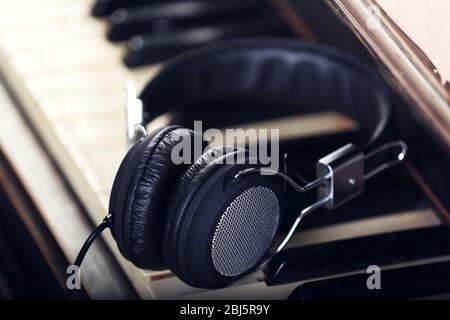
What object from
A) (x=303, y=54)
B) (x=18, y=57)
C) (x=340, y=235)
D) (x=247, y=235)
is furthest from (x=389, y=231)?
(x=18, y=57)

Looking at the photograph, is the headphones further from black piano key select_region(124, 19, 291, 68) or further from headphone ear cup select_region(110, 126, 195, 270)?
black piano key select_region(124, 19, 291, 68)

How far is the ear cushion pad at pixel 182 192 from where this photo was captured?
1069 mm

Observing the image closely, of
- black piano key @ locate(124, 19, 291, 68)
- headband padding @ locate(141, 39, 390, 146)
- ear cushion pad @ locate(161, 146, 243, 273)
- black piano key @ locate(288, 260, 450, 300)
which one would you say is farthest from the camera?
black piano key @ locate(124, 19, 291, 68)

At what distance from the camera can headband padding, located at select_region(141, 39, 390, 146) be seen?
1553 mm

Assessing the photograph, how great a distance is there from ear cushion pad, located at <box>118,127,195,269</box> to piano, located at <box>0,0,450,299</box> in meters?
0.15

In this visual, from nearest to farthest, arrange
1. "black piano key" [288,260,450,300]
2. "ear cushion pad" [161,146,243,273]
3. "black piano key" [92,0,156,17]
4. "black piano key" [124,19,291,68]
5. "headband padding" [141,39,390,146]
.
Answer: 1. "ear cushion pad" [161,146,243,273]
2. "black piano key" [288,260,450,300]
3. "headband padding" [141,39,390,146]
4. "black piano key" [124,19,291,68]
5. "black piano key" [92,0,156,17]

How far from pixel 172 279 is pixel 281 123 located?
485mm

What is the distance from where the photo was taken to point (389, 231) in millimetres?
1348

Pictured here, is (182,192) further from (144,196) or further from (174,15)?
(174,15)

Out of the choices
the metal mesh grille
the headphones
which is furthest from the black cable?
the metal mesh grille

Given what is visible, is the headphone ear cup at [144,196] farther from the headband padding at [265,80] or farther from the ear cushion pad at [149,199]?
the headband padding at [265,80]

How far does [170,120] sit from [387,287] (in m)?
0.57

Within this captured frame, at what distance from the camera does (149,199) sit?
1082 mm

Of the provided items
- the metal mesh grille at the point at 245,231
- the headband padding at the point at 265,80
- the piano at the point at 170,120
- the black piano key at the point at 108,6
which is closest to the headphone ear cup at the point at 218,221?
the metal mesh grille at the point at 245,231
